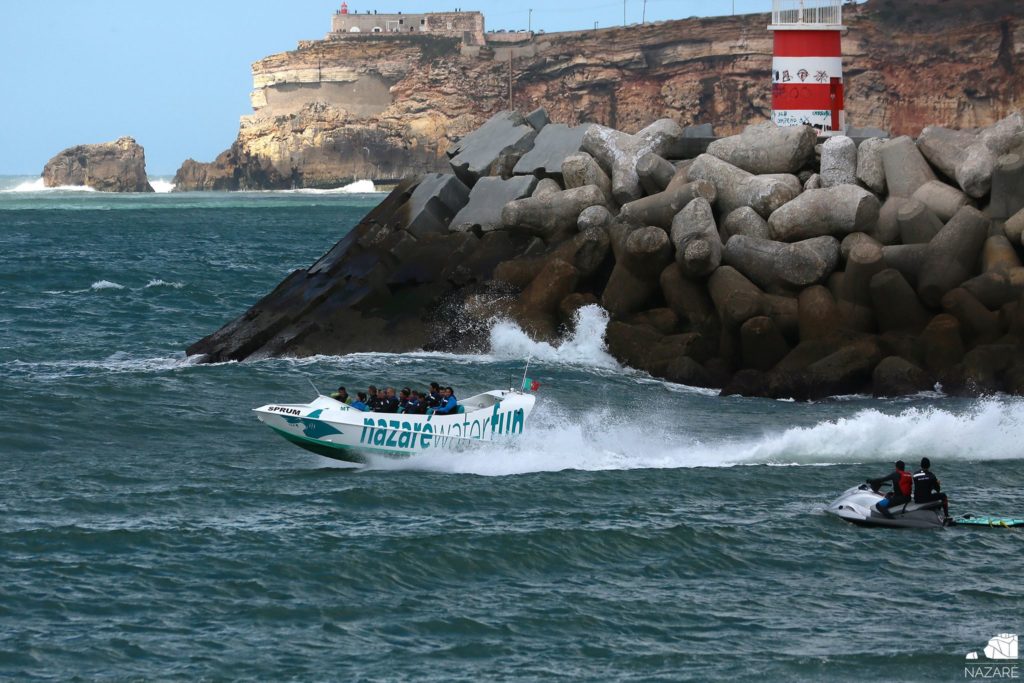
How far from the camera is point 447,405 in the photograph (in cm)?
2477

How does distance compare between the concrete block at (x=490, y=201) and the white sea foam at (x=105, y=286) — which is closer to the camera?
the concrete block at (x=490, y=201)

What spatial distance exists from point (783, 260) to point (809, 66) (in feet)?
34.2

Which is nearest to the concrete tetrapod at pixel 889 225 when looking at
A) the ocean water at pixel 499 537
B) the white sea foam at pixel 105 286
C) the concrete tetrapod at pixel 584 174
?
the ocean water at pixel 499 537

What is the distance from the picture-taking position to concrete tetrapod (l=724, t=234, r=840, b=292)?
2961cm

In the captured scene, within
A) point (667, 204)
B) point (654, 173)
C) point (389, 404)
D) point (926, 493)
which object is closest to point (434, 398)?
point (389, 404)

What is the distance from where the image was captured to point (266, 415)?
973 inches

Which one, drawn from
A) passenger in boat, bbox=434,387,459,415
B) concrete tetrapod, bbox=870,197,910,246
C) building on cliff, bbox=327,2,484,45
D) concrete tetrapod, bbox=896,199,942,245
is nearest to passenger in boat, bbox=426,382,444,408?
passenger in boat, bbox=434,387,459,415

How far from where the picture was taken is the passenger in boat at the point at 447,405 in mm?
24719

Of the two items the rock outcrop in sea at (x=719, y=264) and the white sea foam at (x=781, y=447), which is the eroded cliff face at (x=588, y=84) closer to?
the rock outcrop in sea at (x=719, y=264)

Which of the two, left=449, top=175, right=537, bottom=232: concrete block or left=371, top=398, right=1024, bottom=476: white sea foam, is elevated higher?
left=449, top=175, right=537, bottom=232: concrete block

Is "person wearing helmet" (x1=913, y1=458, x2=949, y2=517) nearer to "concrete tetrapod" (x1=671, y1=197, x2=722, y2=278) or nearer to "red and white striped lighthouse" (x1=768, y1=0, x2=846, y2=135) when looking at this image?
"concrete tetrapod" (x1=671, y1=197, x2=722, y2=278)

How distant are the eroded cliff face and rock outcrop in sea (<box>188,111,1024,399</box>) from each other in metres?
94.2

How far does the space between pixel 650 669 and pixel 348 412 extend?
10.0m

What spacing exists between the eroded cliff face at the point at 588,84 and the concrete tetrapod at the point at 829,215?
97.0 metres
